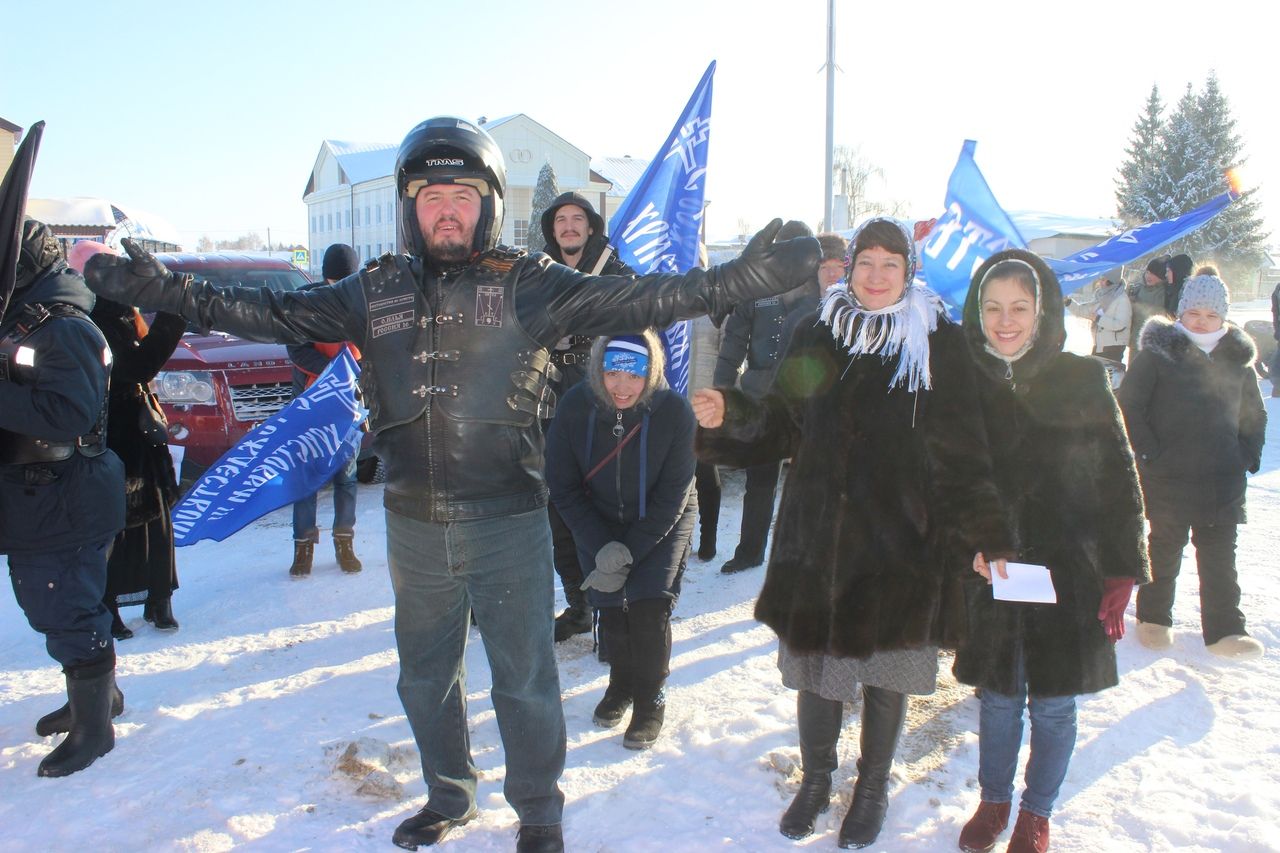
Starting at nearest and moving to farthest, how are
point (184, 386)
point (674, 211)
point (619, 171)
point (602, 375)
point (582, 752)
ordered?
1. point (582, 752)
2. point (602, 375)
3. point (674, 211)
4. point (184, 386)
5. point (619, 171)

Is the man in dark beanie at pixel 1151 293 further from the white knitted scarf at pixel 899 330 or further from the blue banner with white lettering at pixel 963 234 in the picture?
the white knitted scarf at pixel 899 330

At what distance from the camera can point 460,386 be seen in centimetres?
266

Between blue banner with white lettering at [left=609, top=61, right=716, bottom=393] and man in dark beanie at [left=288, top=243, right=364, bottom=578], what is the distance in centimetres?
180

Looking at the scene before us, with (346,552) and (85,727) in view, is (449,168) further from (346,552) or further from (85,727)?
(346,552)

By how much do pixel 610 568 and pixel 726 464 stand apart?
0.83 m

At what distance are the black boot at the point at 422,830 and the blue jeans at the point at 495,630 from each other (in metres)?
0.21

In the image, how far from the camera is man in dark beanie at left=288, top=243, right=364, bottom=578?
5.55 metres

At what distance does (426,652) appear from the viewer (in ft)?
9.43

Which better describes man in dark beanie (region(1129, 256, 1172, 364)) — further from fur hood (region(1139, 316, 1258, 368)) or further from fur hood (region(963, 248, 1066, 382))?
fur hood (region(963, 248, 1066, 382))

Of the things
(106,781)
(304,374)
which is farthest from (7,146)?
(106,781)

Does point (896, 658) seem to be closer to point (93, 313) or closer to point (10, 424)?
point (10, 424)

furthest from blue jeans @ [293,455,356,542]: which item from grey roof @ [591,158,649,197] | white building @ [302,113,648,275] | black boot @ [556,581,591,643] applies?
grey roof @ [591,158,649,197]

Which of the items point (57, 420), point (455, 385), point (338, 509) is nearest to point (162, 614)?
point (338, 509)

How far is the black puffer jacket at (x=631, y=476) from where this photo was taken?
380 centimetres
